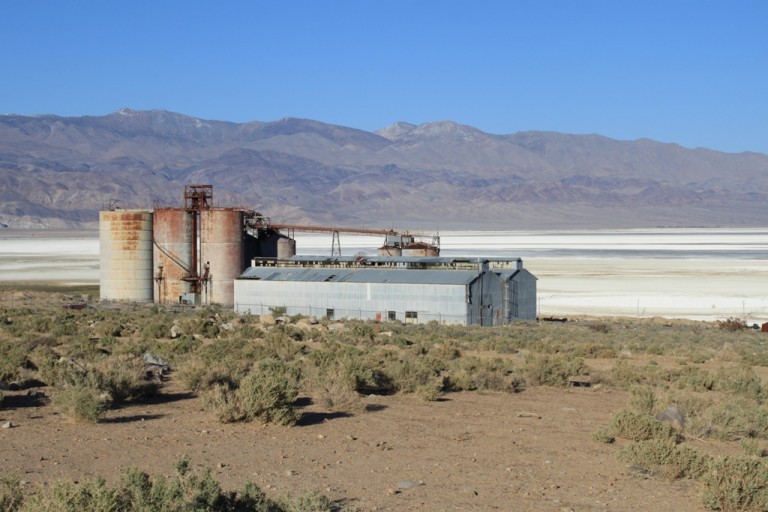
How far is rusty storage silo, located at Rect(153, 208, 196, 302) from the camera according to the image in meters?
55.0

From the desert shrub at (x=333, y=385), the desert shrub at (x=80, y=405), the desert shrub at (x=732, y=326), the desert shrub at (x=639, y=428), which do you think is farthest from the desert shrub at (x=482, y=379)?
the desert shrub at (x=732, y=326)

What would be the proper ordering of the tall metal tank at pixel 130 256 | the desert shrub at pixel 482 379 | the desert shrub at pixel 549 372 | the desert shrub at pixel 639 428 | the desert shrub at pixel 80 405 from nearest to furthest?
the desert shrub at pixel 639 428, the desert shrub at pixel 80 405, the desert shrub at pixel 482 379, the desert shrub at pixel 549 372, the tall metal tank at pixel 130 256

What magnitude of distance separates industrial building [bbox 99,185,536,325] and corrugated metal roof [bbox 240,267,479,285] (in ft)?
0.18

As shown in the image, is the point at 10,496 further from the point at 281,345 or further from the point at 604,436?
the point at 281,345

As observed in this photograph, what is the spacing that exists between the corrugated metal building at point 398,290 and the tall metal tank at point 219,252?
2.15m

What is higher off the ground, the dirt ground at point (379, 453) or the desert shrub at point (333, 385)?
the desert shrub at point (333, 385)

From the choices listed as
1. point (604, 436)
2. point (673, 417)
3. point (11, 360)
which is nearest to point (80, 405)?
point (11, 360)

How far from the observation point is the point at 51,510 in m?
8.52

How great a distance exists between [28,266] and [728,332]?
84558mm

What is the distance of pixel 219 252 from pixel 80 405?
39.6 metres

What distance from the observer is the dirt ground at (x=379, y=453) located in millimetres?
11758

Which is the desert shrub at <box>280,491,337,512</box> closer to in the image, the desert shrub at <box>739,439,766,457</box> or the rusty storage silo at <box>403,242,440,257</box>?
the desert shrub at <box>739,439,766,457</box>

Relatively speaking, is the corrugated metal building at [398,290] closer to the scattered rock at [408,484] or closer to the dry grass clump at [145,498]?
the scattered rock at [408,484]

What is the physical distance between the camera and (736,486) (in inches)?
434
